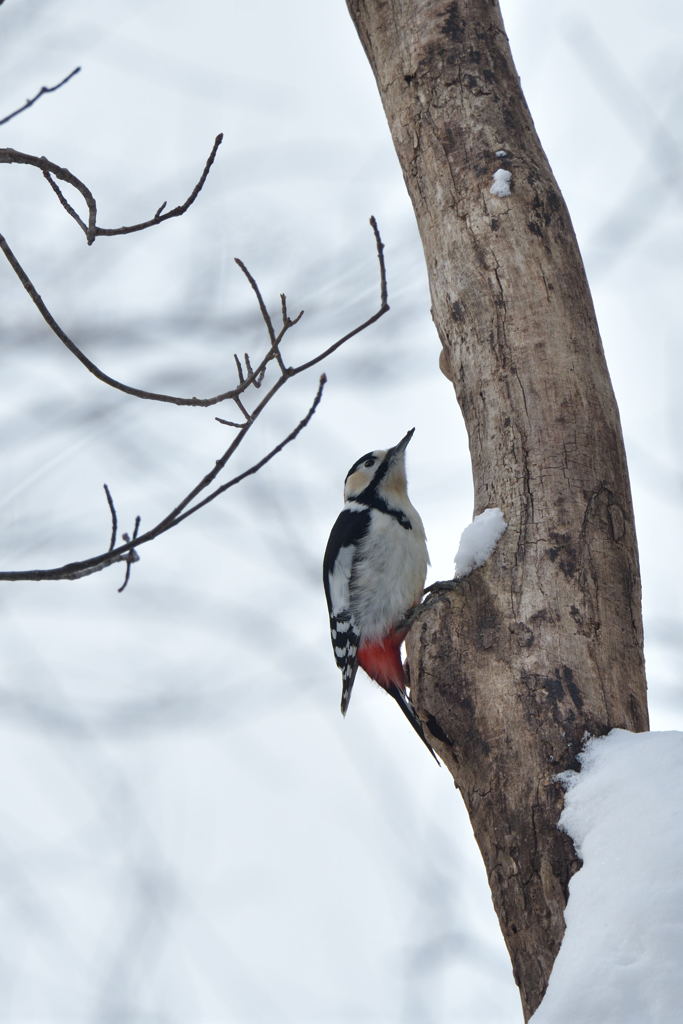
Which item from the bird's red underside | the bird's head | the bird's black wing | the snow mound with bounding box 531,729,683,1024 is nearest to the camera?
the snow mound with bounding box 531,729,683,1024

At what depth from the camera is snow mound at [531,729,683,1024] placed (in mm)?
1656

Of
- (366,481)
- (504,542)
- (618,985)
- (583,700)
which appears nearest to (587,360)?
(504,542)

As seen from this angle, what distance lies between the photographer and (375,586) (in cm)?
407

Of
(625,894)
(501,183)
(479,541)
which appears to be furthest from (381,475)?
(625,894)

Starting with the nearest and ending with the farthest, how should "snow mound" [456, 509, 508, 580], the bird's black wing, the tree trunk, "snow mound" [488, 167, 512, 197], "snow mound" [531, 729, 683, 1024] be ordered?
1. "snow mound" [531, 729, 683, 1024]
2. the tree trunk
3. "snow mound" [456, 509, 508, 580]
4. "snow mound" [488, 167, 512, 197]
5. the bird's black wing

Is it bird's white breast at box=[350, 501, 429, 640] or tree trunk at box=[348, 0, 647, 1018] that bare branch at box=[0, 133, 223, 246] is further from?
bird's white breast at box=[350, 501, 429, 640]

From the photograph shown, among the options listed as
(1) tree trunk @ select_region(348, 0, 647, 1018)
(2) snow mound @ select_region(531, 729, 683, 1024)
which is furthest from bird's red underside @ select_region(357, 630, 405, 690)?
(2) snow mound @ select_region(531, 729, 683, 1024)

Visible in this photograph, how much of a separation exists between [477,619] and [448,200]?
1164mm

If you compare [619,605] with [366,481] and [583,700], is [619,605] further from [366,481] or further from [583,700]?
[366,481]

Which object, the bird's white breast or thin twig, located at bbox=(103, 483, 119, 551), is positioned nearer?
thin twig, located at bbox=(103, 483, 119, 551)

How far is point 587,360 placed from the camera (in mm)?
2707

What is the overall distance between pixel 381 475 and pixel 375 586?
0.64 m

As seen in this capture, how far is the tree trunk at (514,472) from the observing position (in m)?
2.12

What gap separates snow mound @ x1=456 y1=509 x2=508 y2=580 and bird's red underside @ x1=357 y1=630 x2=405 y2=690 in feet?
4.63
